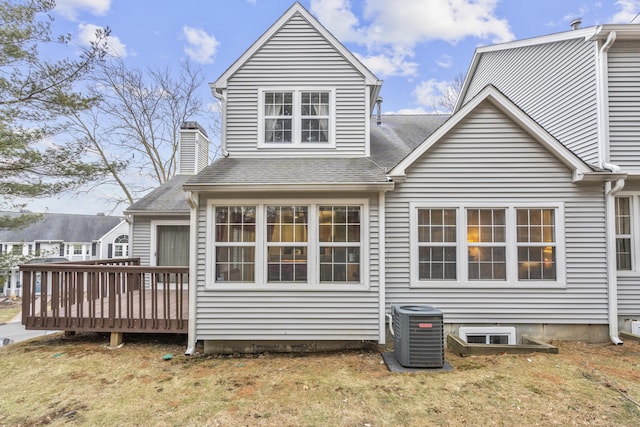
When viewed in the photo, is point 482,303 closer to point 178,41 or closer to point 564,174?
point 564,174

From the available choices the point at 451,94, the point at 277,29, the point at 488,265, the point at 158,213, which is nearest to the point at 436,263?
the point at 488,265

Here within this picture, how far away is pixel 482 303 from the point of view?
17.5ft

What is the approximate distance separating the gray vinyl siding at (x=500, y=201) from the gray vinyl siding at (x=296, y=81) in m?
1.65

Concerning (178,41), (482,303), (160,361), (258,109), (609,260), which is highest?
(178,41)

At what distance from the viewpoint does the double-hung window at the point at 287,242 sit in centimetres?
524

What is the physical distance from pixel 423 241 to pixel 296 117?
350cm

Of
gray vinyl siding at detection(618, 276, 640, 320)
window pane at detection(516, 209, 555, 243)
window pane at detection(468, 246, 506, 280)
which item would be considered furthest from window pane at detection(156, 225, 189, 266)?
gray vinyl siding at detection(618, 276, 640, 320)

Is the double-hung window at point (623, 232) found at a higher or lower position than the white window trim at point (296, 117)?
lower

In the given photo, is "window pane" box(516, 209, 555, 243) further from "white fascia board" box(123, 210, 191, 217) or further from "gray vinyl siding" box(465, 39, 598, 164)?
"white fascia board" box(123, 210, 191, 217)

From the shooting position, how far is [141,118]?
1675 cm

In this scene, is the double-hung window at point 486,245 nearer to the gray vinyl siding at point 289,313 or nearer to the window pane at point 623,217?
the gray vinyl siding at point 289,313

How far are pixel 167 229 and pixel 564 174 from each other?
Answer: 9861 millimetres

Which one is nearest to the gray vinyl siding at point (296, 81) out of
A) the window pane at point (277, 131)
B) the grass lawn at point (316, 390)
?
the window pane at point (277, 131)

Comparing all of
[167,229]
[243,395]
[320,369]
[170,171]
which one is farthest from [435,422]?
[170,171]
